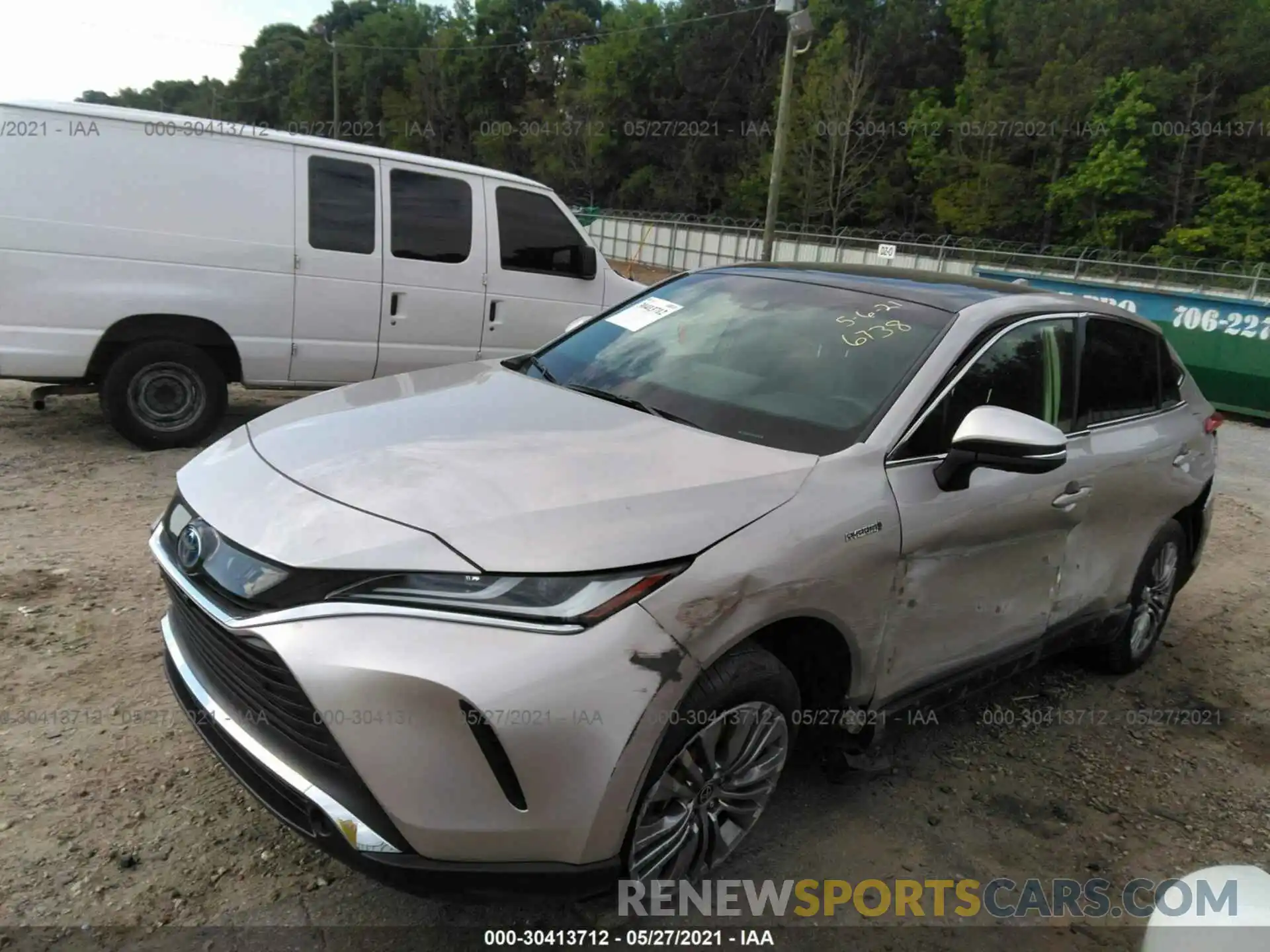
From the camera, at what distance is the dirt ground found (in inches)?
97.7

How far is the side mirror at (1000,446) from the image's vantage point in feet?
8.91

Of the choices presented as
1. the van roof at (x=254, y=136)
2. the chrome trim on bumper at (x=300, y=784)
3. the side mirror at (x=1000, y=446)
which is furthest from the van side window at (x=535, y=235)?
the chrome trim on bumper at (x=300, y=784)

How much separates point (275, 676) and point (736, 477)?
4.08 ft

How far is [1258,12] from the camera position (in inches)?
1633

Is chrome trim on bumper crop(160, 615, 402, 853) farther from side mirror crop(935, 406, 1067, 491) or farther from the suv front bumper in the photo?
side mirror crop(935, 406, 1067, 491)

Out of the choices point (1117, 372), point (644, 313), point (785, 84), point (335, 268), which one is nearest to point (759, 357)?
point (644, 313)

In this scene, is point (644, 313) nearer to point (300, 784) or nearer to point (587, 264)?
point (300, 784)

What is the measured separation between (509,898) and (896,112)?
57.5 m

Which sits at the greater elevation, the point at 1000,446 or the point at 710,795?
the point at 1000,446

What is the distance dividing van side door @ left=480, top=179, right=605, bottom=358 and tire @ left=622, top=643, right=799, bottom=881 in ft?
17.0

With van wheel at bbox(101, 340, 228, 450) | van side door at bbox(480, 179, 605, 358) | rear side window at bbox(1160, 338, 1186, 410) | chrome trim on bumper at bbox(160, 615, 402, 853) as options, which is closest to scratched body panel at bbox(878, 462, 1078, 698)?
rear side window at bbox(1160, 338, 1186, 410)

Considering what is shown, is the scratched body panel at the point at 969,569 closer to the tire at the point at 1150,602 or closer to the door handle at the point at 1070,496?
the door handle at the point at 1070,496

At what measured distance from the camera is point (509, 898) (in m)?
2.07

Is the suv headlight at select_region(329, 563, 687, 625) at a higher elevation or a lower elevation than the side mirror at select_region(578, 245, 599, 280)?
lower
